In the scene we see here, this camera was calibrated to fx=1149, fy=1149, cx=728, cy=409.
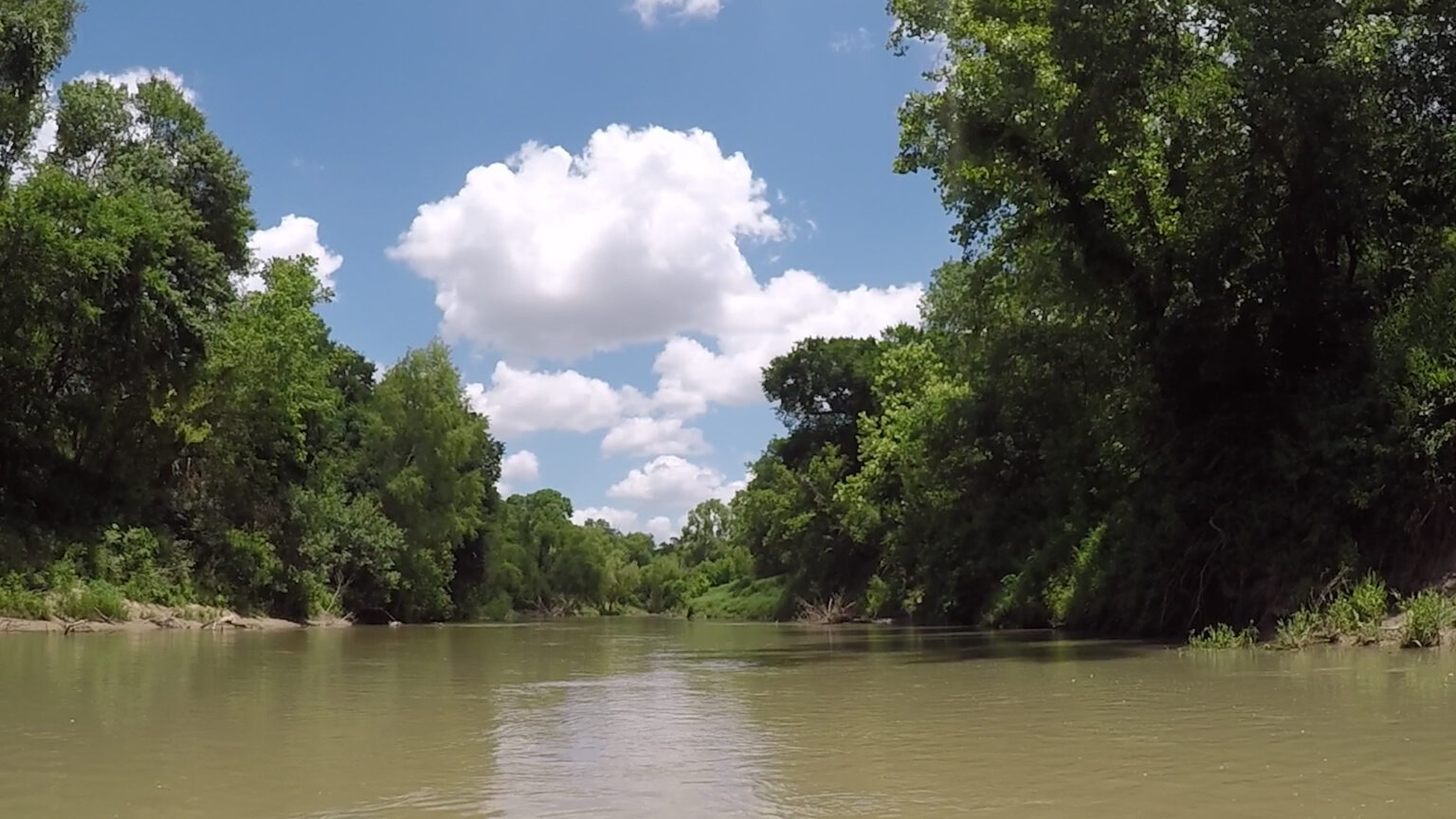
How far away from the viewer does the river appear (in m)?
4.88

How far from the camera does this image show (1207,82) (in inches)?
652

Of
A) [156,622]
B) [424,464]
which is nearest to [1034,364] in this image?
[156,622]

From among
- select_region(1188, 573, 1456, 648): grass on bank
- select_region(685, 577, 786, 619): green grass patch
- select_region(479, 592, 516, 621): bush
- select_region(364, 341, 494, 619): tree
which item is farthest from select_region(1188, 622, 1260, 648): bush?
select_region(479, 592, 516, 621): bush

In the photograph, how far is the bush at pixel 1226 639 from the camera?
15.5 metres

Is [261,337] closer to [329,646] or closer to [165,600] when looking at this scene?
[165,600]

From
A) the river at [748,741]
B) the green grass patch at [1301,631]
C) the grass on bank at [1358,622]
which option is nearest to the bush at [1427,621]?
the grass on bank at [1358,622]

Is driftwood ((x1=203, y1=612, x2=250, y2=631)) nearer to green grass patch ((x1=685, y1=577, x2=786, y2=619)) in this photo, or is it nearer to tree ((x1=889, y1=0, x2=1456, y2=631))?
tree ((x1=889, y1=0, x2=1456, y2=631))

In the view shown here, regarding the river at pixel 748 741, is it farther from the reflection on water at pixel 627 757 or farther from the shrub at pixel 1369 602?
the shrub at pixel 1369 602

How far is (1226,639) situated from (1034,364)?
13345 mm

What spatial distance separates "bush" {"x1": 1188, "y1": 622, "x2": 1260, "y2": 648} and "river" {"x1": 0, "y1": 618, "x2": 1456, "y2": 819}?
244cm

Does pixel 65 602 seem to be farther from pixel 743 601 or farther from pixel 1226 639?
pixel 743 601

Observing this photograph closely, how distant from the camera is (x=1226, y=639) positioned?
15.6 metres

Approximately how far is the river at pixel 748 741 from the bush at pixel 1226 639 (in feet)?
8.01

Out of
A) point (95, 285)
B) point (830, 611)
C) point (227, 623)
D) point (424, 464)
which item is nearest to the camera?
point (95, 285)
